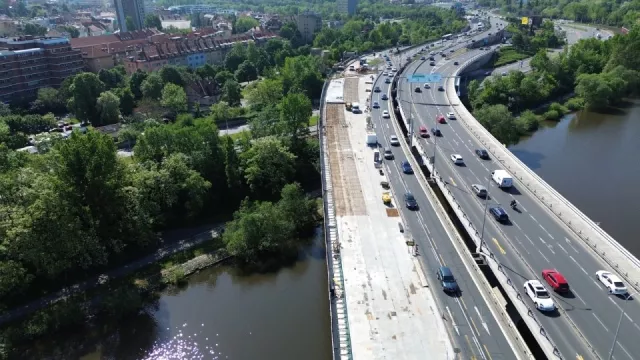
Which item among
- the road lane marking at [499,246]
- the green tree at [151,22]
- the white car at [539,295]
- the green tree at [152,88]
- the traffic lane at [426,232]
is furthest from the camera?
the green tree at [151,22]

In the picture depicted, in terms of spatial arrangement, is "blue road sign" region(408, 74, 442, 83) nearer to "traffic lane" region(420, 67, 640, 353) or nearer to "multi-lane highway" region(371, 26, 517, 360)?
"multi-lane highway" region(371, 26, 517, 360)

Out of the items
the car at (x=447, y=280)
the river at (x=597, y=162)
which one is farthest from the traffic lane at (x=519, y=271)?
the river at (x=597, y=162)

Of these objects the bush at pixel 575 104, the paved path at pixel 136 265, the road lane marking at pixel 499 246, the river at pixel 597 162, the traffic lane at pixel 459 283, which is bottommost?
the river at pixel 597 162

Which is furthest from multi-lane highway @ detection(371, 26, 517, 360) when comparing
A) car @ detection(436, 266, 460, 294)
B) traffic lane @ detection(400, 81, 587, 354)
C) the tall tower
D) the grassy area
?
the tall tower

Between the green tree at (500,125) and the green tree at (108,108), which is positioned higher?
the green tree at (108,108)

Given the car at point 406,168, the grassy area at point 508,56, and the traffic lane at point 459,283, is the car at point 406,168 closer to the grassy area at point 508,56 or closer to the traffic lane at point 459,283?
the traffic lane at point 459,283

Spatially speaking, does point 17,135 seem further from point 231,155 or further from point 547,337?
point 547,337

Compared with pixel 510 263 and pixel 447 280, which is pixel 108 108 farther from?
pixel 510 263
